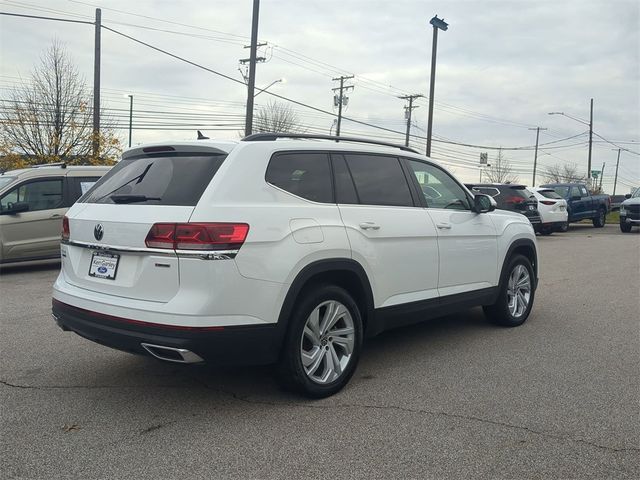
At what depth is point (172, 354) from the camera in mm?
3604

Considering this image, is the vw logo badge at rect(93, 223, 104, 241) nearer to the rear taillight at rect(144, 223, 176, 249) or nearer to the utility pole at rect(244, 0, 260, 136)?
the rear taillight at rect(144, 223, 176, 249)

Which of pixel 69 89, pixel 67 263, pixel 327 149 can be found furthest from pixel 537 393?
pixel 69 89

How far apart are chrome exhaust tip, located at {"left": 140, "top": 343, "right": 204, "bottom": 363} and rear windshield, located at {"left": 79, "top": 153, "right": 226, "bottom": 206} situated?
2.94 feet

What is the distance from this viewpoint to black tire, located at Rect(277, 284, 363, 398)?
400 cm

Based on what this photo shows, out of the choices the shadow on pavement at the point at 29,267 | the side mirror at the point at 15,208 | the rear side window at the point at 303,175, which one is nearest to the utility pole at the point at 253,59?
the shadow on pavement at the point at 29,267

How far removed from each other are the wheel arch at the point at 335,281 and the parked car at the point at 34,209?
313 inches

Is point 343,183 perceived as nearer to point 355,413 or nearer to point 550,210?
point 355,413

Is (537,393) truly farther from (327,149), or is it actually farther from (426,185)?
(327,149)

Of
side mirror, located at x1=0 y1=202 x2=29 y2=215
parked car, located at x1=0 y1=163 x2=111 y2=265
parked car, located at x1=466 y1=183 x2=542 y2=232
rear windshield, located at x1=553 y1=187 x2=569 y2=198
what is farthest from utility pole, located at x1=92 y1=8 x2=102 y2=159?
rear windshield, located at x1=553 y1=187 x2=569 y2=198

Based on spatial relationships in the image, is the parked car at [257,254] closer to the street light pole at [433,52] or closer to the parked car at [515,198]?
the parked car at [515,198]

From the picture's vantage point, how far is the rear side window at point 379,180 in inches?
188

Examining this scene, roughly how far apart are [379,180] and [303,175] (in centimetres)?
88

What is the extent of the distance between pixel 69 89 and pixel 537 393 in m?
26.4

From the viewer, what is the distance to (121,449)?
3408 mm
